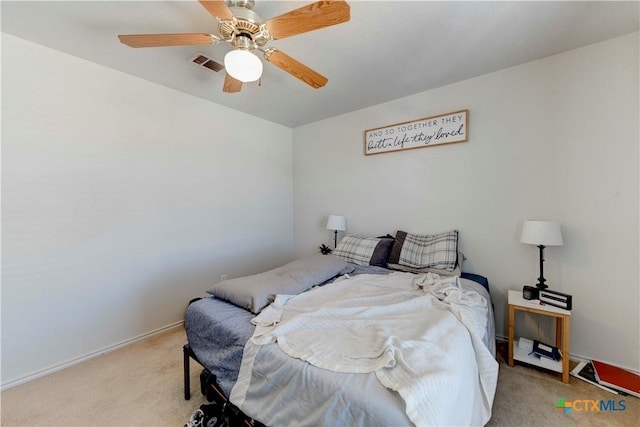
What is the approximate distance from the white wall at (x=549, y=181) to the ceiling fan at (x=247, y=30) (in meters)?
1.86

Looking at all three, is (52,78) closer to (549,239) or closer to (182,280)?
(182,280)

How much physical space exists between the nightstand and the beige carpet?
3.1 inches

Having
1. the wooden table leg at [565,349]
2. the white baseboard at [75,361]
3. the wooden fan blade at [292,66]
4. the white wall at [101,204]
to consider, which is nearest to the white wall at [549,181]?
the wooden table leg at [565,349]

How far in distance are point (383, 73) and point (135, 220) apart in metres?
2.72

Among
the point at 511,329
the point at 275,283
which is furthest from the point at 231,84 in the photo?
the point at 511,329

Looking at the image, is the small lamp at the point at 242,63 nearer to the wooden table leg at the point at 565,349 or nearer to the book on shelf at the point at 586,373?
the wooden table leg at the point at 565,349

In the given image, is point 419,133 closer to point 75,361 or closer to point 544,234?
point 544,234

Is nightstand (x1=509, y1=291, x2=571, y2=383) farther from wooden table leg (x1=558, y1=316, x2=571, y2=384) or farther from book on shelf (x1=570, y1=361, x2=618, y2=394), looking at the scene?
book on shelf (x1=570, y1=361, x2=618, y2=394)

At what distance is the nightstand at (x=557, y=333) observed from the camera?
5.92ft

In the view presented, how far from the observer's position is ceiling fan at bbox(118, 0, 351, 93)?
125 cm

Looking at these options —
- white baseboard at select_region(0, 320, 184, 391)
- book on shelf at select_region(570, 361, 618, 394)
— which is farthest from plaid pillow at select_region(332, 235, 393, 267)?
white baseboard at select_region(0, 320, 184, 391)

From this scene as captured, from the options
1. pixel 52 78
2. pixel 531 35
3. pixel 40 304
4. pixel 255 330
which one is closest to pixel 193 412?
pixel 255 330

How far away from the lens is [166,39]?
57.1 inches

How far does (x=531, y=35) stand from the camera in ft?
6.07
